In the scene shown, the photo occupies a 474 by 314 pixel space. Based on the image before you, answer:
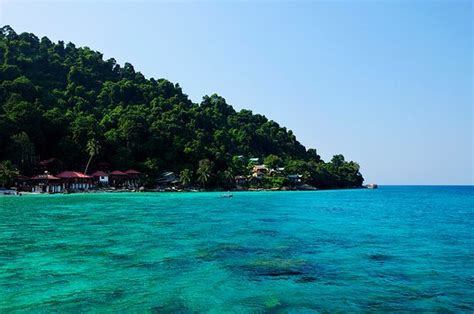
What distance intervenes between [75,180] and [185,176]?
88.5 feet

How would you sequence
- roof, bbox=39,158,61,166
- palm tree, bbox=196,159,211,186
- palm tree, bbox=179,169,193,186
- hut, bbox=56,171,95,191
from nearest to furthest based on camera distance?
hut, bbox=56,171,95,191, roof, bbox=39,158,61,166, palm tree, bbox=179,169,193,186, palm tree, bbox=196,159,211,186

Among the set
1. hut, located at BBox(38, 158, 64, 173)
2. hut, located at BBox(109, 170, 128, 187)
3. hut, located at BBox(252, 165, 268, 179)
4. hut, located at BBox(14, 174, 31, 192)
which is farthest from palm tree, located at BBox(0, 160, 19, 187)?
hut, located at BBox(252, 165, 268, 179)

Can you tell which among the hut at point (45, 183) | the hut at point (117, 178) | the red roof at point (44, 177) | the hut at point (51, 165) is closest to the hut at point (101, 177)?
the hut at point (117, 178)

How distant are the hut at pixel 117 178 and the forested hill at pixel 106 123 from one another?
3492 millimetres

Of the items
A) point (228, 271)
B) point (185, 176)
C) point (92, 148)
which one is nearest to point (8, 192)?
point (92, 148)

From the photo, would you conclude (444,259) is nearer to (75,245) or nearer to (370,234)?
(370,234)

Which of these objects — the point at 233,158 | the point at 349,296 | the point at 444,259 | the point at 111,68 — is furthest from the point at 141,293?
the point at 111,68

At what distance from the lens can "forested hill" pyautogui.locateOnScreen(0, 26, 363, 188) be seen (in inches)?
3231

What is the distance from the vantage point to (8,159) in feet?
238

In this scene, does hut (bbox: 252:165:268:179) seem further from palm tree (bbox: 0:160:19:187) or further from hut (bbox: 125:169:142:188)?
palm tree (bbox: 0:160:19:187)

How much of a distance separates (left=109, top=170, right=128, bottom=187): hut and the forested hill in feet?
11.5

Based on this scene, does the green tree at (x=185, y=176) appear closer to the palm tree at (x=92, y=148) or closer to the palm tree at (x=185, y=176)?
the palm tree at (x=185, y=176)

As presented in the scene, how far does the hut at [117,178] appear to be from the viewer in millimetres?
88144

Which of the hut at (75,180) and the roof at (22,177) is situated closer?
the roof at (22,177)
